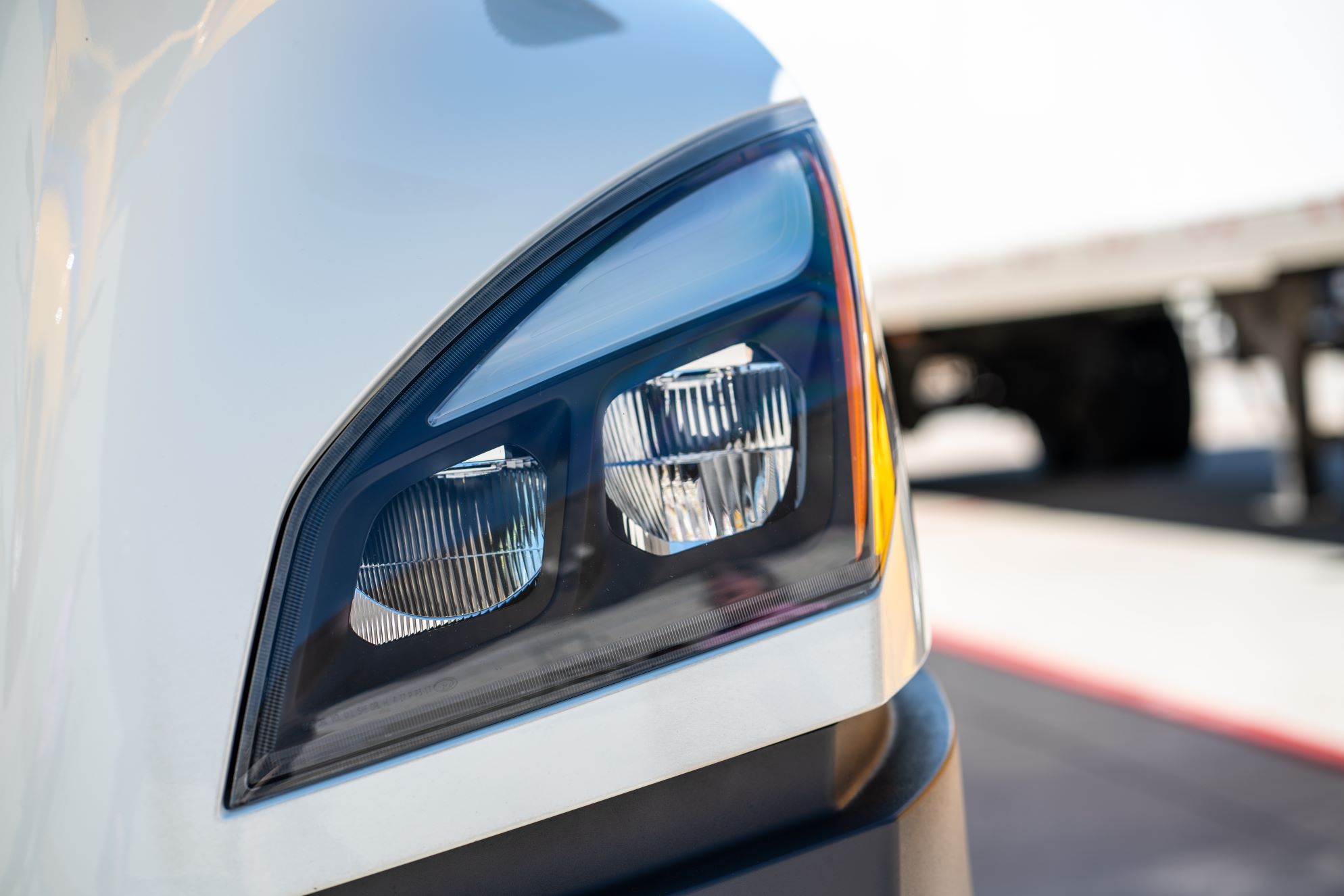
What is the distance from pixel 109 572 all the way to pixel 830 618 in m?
0.43

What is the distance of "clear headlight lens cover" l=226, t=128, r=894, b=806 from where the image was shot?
26.5 inches

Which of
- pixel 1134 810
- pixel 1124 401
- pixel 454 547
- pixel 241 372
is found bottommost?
pixel 1134 810

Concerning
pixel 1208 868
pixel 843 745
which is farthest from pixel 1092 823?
pixel 843 745

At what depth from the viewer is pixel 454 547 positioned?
707 millimetres

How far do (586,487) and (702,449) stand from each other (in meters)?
0.08

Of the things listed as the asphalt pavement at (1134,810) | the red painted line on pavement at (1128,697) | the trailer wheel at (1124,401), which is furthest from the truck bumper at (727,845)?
the trailer wheel at (1124,401)

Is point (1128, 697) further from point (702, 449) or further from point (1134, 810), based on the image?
point (702, 449)

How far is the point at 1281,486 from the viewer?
598cm

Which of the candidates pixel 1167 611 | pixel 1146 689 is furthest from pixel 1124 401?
pixel 1146 689

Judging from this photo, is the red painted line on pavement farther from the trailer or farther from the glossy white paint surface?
the trailer

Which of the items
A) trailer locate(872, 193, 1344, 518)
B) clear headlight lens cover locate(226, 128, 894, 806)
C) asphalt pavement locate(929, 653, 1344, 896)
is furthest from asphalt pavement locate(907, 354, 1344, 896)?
clear headlight lens cover locate(226, 128, 894, 806)

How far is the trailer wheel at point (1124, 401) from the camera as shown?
314 inches

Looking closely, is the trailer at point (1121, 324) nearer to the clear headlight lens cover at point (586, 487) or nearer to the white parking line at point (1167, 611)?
the white parking line at point (1167, 611)

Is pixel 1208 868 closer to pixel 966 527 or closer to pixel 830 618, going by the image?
pixel 830 618
